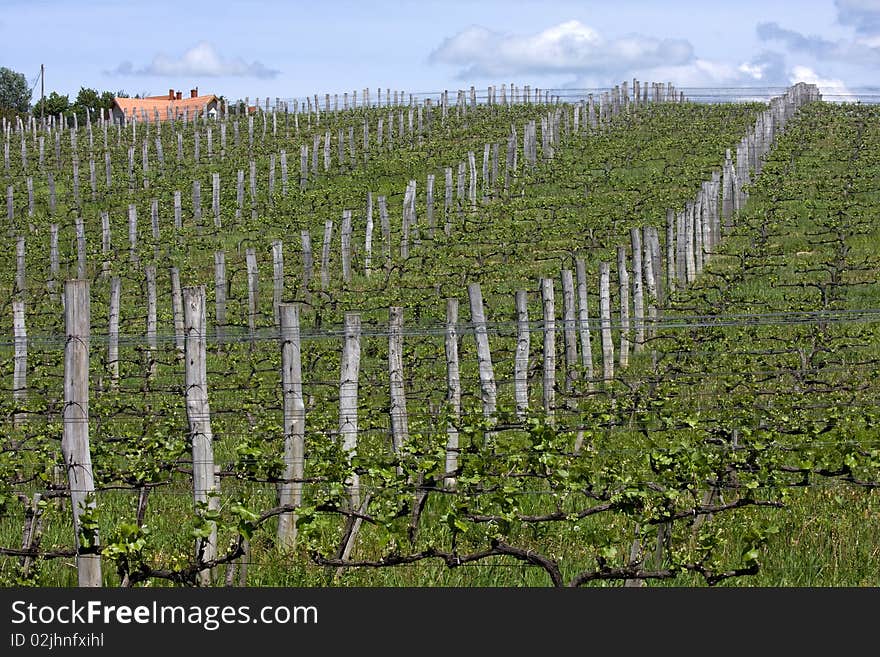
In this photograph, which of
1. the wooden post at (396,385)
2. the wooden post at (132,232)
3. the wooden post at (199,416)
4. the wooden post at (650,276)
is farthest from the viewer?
the wooden post at (132,232)

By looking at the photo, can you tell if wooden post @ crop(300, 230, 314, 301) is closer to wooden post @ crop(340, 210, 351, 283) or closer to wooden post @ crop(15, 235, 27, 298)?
wooden post @ crop(340, 210, 351, 283)

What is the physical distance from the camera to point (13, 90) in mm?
97188

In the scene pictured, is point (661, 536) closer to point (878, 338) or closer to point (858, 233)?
point (878, 338)

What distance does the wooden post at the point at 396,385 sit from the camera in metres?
8.27

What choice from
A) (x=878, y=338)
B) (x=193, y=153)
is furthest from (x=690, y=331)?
(x=193, y=153)

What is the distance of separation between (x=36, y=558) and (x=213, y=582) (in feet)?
3.50

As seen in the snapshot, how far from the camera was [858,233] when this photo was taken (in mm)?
21625

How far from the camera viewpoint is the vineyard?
624cm

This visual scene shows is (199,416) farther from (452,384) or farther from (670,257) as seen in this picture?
(670,257)

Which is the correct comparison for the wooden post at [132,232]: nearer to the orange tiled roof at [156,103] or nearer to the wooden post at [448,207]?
the wooden post at [448,207]

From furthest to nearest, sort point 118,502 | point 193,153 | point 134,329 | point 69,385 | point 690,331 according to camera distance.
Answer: point 193,153 < point 134,329 < point 690,331 < point 118,502 < point 69,385

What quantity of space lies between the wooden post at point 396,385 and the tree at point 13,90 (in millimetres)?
96729

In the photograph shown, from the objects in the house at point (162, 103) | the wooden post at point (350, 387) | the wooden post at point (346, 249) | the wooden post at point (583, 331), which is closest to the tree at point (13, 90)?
the house at point (162, 103)

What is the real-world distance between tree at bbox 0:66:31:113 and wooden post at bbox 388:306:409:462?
96.7m
